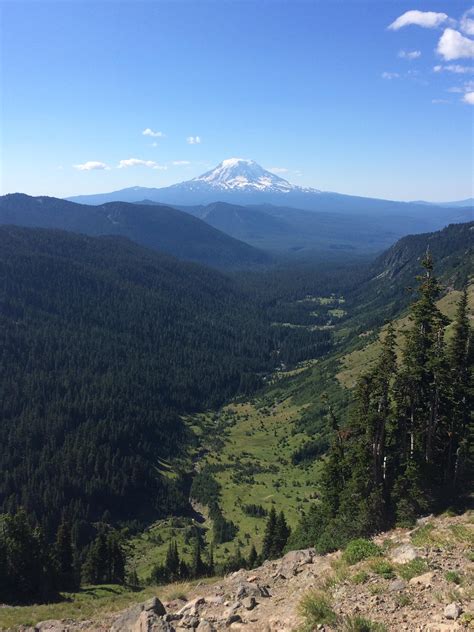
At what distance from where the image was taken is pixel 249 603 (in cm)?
2159

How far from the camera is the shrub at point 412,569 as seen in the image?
62.8 feet

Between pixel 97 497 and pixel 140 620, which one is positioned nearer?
pixel 140 620

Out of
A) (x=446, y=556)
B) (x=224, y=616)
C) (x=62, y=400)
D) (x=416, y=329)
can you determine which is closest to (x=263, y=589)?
(x=224, y=616)

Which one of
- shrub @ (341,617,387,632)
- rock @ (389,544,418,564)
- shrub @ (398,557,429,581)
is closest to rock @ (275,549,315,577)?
rock @ (389,544,418,564)

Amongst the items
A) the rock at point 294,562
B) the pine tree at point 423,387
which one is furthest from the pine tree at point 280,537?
the rock at point 294,562

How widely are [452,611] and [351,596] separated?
16.0 feet

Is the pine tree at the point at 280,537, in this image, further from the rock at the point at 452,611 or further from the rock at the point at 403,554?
the rock at the point at 452,611

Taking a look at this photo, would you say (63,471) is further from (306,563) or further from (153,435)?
(306,563)

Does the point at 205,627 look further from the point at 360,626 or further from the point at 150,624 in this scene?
the point at 360,626

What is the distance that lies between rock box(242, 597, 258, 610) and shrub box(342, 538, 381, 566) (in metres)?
5.38

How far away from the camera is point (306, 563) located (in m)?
28.4

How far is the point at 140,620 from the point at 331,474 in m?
32.2

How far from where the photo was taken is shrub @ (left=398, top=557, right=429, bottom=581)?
19.1 metres

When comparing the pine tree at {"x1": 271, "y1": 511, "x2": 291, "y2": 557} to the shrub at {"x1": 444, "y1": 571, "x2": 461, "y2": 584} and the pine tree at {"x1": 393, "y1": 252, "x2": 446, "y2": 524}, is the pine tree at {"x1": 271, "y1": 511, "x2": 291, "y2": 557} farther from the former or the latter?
the shrub at {"x1": 444, "y1": 571, "x2": 461, "y2": 584}
